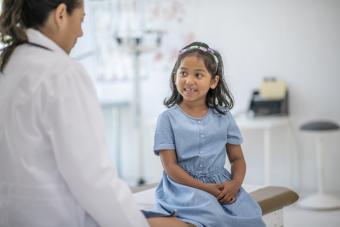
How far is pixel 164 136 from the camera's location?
1.86 m

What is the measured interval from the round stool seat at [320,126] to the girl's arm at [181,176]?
2343mm

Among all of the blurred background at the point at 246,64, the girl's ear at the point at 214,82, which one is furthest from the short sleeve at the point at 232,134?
the blurred background at the point at 246,64

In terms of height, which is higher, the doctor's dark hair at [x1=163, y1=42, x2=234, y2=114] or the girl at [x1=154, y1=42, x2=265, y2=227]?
the doctor's dark hair at [x1=163, y1=42, x2=234, y2=114]

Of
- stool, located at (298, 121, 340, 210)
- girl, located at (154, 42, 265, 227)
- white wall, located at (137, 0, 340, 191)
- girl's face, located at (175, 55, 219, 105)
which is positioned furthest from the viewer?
white wall, located at (137, 0, 340, 191)

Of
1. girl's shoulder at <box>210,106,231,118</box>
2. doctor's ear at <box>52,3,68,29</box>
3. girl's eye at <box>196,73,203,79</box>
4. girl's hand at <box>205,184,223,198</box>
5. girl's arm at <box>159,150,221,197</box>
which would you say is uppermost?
doctor's ear at <box>52,3,68,29</box>

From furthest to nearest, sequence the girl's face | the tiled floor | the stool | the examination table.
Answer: the stool
the tiled floor
the examination table
the girl's face

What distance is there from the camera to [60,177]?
4.49ft

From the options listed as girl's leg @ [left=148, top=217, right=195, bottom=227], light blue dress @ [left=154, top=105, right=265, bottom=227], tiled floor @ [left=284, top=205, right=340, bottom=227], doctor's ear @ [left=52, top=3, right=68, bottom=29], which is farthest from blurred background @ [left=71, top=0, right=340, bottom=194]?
doctor's ear @ [left=52, top=3, right=68, bottom=29]

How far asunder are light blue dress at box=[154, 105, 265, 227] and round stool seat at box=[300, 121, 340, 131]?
7.29 feet

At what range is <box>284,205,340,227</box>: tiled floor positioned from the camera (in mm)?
3512

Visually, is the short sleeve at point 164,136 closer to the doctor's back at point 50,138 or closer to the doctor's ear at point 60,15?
the doctor's back at point 50,138

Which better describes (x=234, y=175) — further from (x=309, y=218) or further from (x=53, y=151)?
(x=309, y=218)

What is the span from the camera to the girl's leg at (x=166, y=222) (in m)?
1.61

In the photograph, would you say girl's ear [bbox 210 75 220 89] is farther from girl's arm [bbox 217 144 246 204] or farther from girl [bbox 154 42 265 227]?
girl's arm [bbox 217 144 246 204]
